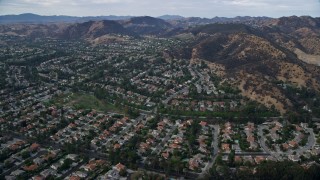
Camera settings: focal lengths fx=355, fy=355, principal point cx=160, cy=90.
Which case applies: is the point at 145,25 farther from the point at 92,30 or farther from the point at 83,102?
the point at 83,102

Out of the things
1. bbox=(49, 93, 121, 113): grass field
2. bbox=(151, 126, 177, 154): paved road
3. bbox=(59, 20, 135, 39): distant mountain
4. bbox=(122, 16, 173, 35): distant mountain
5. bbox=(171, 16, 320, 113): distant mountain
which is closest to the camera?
bbox=(151, 126, 177, 154): paved road

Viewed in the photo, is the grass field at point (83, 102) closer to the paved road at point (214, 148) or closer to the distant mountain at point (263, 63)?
the paved road at point (214, 148)

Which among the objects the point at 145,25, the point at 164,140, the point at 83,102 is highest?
the point at 145,25

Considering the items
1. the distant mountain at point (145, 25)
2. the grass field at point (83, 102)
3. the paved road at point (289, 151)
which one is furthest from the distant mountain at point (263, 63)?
the distant mountain at point (145, 25)

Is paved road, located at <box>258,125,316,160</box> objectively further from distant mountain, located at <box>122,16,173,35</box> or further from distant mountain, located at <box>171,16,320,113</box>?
distant mountain, located at <box>122,16,173,35</box>

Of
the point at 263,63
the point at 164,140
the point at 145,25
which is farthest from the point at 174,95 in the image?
the point at 145,25

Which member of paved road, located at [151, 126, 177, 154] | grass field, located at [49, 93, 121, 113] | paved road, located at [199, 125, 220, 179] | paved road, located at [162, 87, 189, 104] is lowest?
paved road, located at [151, 126, 177, 154]

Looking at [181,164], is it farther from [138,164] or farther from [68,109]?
[68,109]

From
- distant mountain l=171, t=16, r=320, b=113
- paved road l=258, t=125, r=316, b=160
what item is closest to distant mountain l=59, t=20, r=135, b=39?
distant mountain l=171, t=16, r=320, b=113
